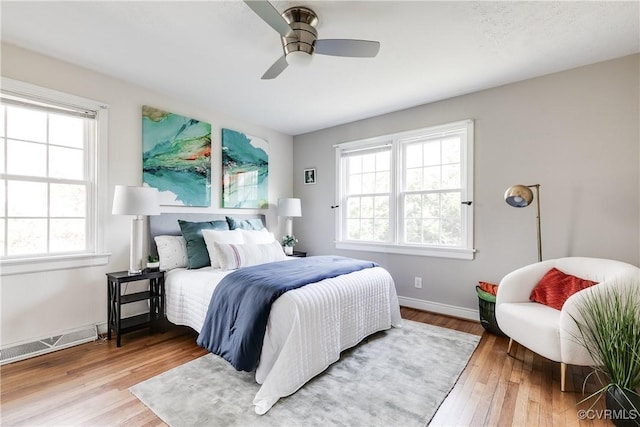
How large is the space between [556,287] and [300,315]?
2.03 meters

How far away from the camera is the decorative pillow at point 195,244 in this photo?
2958 mm

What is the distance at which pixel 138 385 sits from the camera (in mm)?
1962

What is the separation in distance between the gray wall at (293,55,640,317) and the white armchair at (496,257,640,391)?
1.18ft

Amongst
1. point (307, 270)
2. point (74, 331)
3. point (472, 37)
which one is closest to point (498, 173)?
point (472, 37)

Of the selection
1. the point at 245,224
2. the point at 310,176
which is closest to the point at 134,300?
the point at 245,224

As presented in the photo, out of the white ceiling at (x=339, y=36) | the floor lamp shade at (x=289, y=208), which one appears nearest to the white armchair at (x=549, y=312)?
the white ceiling at (x=339, y=36)

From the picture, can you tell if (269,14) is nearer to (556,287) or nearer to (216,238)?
(216,238)

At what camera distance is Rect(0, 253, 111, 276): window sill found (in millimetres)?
2316

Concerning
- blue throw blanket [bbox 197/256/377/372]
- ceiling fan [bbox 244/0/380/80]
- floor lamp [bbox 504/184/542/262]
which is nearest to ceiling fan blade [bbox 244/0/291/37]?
ceiling fan [bbox 244/0/380/80]

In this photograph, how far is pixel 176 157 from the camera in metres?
3.34

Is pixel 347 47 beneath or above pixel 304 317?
above

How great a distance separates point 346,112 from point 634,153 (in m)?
2.74

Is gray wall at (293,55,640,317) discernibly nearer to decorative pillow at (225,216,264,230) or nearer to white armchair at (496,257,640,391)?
white armchair at (496,257,640,391)

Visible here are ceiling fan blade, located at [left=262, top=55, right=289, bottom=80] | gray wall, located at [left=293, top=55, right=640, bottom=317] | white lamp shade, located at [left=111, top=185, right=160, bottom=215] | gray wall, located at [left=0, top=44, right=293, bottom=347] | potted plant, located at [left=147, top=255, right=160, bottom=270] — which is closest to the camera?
ceiling fan blade, located at [left=262, top=55, right=289, bottom=80]
